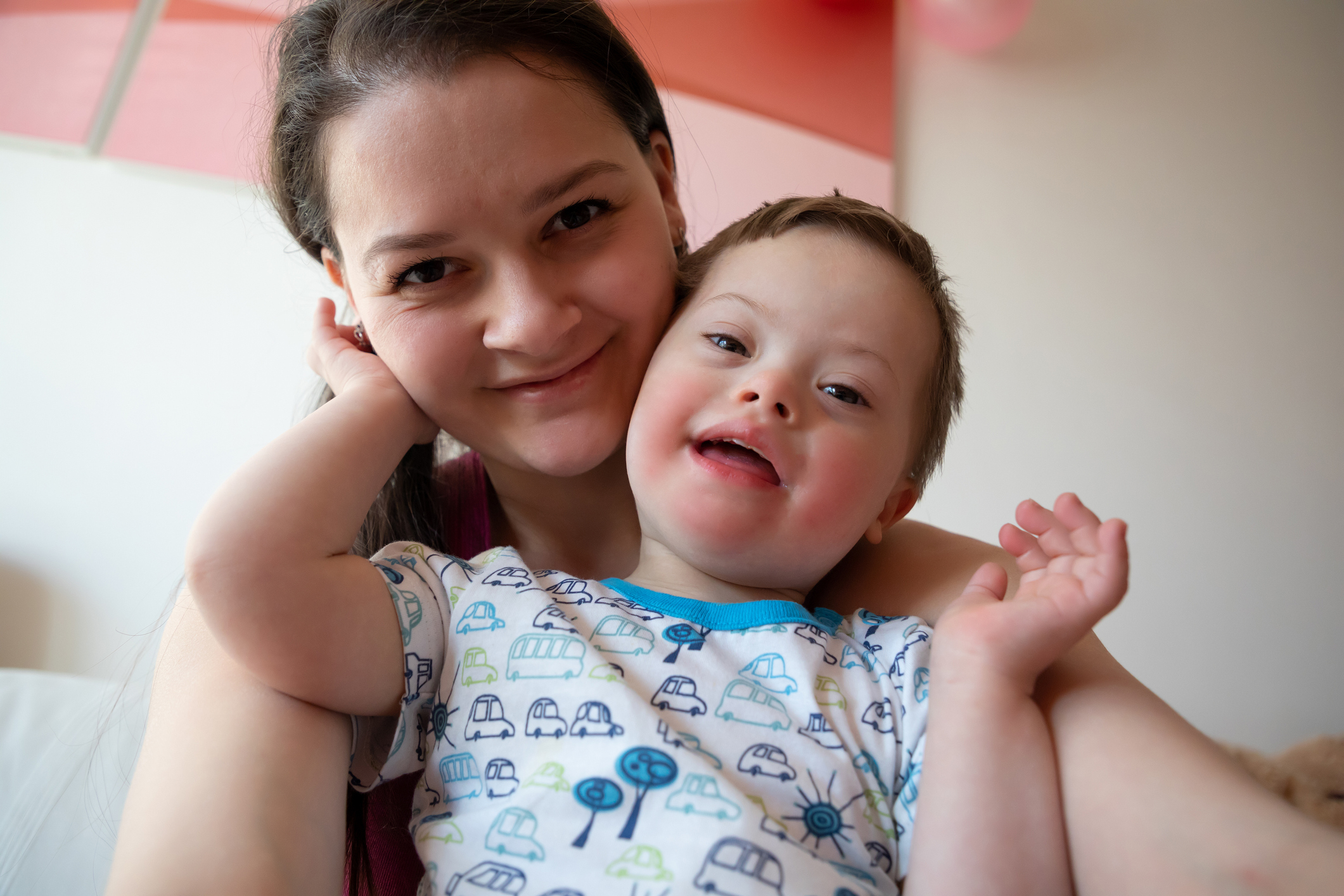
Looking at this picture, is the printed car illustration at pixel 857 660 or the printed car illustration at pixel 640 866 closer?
the printed car illustration at pixel 640 866

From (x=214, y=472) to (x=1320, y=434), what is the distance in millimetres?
2817

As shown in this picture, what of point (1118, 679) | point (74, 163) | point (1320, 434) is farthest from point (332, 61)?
point (1320, 434)

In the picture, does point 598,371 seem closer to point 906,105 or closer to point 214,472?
point 214,472

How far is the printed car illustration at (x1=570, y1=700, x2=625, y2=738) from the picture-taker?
24.7 inches

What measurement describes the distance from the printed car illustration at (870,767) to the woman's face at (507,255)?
371mm

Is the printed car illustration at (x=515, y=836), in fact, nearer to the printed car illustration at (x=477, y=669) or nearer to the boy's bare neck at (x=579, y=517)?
the printed car illustration at (x=477, y=669)

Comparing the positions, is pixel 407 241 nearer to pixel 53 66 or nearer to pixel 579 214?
pixel 579 214

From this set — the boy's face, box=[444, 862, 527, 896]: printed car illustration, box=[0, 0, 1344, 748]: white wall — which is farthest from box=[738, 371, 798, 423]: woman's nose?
box=[0, 0, 1344, 748]: white wall

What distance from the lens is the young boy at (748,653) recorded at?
0.58 m

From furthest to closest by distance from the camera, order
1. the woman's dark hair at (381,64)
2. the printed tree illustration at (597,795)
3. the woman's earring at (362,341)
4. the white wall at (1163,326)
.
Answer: the white wall at (1163,326) < the woman's earring at (362,341) < the woman's dark hair at (381,64) < the printed tree illustration at (597,795)

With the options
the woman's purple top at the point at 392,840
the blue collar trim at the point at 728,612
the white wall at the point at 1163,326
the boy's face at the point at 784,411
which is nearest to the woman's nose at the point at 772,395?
the boy's face at the point at 784,411

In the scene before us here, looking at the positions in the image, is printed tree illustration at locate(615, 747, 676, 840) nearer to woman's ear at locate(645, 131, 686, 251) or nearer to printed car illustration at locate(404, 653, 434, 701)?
printed car illustration at locate(404, 653, 434, 701)

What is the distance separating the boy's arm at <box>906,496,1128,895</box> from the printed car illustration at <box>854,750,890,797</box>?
0.18 ft

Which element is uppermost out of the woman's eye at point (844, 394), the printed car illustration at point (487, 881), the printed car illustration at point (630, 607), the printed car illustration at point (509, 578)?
the woman's eye at point (844, 394)
